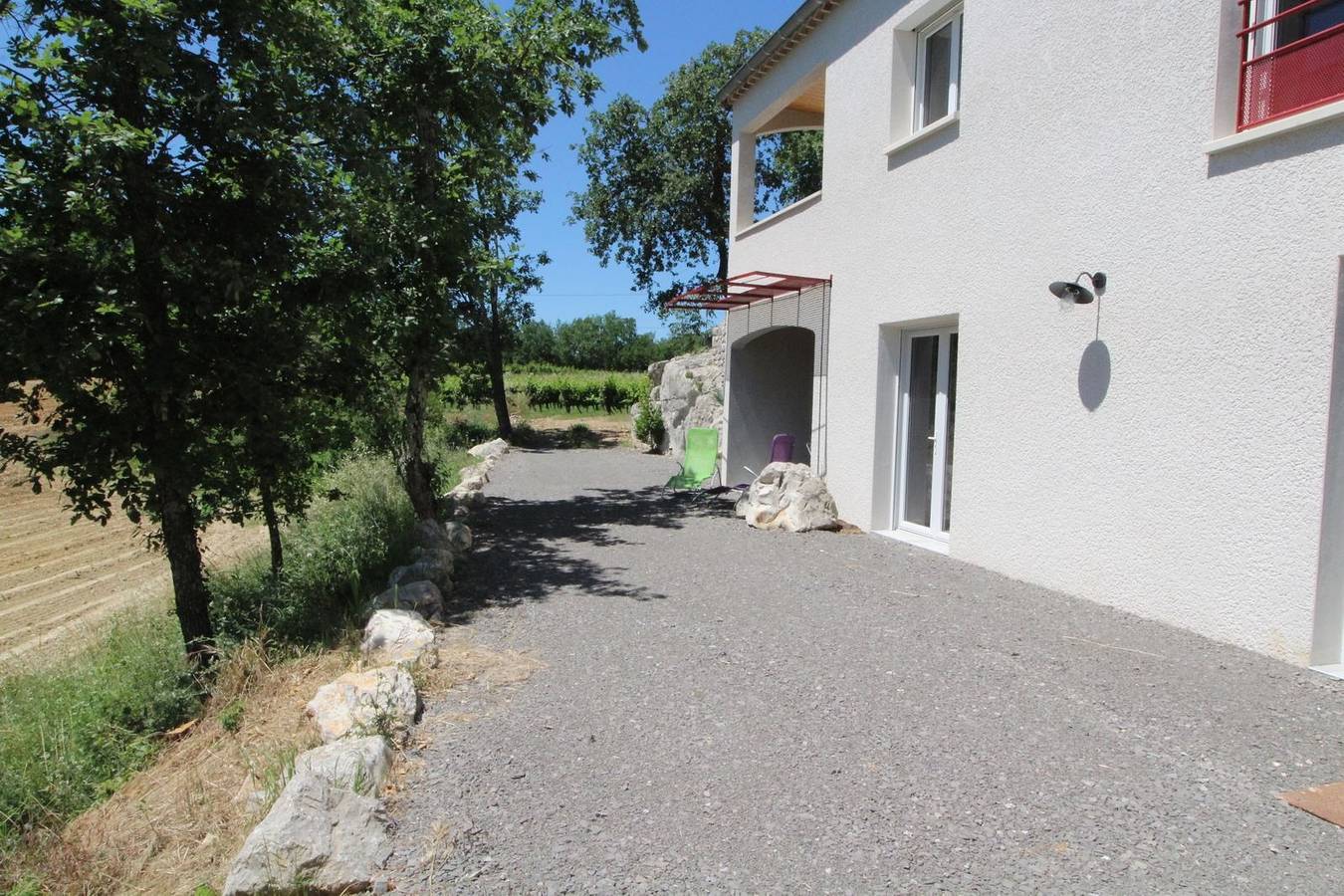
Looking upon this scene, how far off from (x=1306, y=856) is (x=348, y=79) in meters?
8.82

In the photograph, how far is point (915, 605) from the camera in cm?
564

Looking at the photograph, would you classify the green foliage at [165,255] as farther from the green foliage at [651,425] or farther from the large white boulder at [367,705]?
the green foliage at [651,425]

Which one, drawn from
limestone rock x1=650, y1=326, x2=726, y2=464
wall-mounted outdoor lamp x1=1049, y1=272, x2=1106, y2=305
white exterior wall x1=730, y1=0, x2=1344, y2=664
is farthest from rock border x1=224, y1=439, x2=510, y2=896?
limestone rock x1=650, y1=326, x2=726, y2=464

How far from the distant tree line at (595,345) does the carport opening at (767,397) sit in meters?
45.1

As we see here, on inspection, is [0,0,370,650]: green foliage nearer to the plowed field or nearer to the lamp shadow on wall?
the plowed field

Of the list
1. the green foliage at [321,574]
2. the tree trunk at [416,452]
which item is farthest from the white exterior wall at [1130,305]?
the green foliage at [321,574]

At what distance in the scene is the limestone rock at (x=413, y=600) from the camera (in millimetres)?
5461

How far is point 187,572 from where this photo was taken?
5.27 metres

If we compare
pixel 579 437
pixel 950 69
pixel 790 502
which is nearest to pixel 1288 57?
pixel 950 69

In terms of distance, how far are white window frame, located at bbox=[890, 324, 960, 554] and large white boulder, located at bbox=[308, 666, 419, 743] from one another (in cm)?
515

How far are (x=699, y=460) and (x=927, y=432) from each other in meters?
5.55

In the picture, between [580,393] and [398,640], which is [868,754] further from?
[580,393]

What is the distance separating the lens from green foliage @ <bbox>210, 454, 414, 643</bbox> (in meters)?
5.65

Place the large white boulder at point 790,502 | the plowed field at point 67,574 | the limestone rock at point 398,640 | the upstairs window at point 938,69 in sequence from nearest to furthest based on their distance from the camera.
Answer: the limestone rock at point 398,640
the upstairs window at point 938,69
the plowed field at point 67,574
the large white boulder at point 790,502
